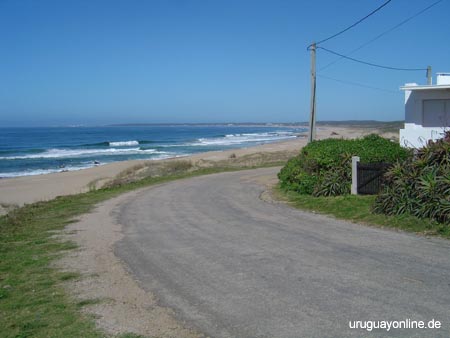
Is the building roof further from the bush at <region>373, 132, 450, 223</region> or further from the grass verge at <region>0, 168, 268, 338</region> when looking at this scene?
the grass verge at <region>0, 168, 268, 338</region>

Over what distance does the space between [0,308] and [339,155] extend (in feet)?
40.4

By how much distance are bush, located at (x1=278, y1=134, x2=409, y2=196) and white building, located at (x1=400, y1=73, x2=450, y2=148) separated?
215cm

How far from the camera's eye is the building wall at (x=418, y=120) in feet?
60.4

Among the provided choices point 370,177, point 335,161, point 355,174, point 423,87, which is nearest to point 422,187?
point 370,177

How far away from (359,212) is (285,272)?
18.3ft

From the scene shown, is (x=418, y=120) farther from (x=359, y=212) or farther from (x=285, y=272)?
(x=285, y=272)

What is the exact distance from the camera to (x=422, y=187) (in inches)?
424

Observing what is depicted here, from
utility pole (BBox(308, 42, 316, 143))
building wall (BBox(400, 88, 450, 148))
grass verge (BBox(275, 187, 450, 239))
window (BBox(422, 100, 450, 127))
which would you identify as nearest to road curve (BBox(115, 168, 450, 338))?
grass verge (BBox(275, 187, 450, 239))

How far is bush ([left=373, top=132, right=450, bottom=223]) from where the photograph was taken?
10305mm

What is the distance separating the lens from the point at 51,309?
588 cm

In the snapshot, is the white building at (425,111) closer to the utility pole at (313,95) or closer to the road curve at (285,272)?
the utility pole at (313,95)

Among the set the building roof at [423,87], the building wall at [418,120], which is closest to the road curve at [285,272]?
the building wall at [418,120]

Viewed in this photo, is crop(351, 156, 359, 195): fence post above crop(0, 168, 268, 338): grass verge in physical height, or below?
above

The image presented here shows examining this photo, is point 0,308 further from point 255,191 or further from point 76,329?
point 255,191
